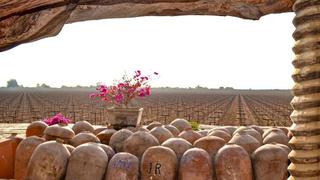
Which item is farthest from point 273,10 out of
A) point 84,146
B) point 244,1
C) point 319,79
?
point 84,146

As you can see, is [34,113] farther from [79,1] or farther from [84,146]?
[79,1]

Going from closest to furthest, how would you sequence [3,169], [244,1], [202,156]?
[244,1]
[202,156]
[3,169]

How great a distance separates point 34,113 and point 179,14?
37.0 m

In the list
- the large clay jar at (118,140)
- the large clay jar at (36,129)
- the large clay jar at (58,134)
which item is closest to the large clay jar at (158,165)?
the large clay jar at (118,140)

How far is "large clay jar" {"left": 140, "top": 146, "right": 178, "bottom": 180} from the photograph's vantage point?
21.5ft

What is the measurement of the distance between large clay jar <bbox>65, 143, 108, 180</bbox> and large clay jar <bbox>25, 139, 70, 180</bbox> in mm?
125

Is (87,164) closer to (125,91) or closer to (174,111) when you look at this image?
(125,91)

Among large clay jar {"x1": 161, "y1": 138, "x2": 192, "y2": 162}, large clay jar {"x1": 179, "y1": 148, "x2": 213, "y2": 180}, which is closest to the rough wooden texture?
large clay jar {"x1": 179, "y1": 148, "x2": 213, "y2": 180}

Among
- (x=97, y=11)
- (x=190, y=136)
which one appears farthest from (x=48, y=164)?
(x=97, y=11)

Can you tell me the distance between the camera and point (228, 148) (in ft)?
21.7

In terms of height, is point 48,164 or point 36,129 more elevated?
point 36,129

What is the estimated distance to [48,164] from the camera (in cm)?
670

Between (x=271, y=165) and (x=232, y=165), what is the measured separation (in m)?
0.69

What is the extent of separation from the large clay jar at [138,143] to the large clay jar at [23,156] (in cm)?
166
